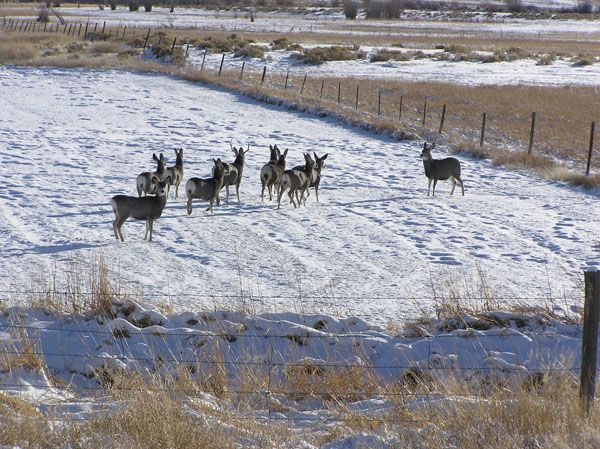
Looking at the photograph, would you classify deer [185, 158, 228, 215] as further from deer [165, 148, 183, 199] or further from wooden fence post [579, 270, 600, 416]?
wooden fence post [579, 270, 600, 416]

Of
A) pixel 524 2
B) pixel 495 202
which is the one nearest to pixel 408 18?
pixel 524 2

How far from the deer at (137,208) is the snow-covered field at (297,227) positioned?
1.32ft

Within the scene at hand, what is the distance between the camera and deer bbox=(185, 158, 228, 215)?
17453 mm

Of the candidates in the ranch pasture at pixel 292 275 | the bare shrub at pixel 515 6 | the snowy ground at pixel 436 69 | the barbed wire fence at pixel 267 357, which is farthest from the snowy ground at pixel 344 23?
the barbed wire fence at pixel 267 357

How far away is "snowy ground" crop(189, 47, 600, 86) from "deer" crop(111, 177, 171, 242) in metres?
31.1

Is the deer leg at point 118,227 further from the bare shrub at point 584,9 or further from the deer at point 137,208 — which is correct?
the bare shrub at point 584,9

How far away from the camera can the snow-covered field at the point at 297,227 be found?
13.3 metres

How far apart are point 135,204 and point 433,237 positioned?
5771 mm

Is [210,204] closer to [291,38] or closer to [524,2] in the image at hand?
[291,38]

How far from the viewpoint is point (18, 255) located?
14.5 m

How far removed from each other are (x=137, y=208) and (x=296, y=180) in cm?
421

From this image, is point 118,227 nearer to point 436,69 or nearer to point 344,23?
point 436,69

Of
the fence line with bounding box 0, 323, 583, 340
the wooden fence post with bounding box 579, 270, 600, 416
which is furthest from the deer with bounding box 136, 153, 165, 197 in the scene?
the wooden fence post with bounding box 579, 270, 600, 416

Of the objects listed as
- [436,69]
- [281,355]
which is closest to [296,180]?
[281,355]
